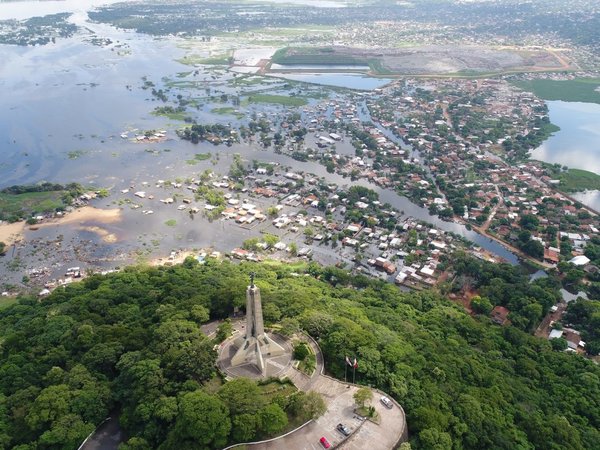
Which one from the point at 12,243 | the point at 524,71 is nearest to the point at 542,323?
the point at 12,243

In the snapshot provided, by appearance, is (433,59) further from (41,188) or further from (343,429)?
(343,429)

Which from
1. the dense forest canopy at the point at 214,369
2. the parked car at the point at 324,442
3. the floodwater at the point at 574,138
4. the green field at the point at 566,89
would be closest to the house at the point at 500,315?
the dense forest canopy at the point at 214,369

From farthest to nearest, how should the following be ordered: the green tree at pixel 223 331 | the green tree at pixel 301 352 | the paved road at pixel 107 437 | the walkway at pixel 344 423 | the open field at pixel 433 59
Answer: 1. the open field at pixel 433 59
2. the green tree at pixel 223 331
3. the green tree at pixel 301 352
4. the paved road at pixel 107 437
5. the walkway at pixel 344 423

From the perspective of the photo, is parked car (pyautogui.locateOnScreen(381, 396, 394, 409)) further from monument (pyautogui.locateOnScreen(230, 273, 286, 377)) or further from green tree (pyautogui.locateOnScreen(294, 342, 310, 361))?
monument (pyautogui.locateOnScreen(230, 273, 286, 377))

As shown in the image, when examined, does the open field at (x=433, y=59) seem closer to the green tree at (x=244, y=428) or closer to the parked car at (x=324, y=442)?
the parked car at (x=324, y=442)

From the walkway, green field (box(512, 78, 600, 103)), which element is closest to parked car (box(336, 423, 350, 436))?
the walkway
